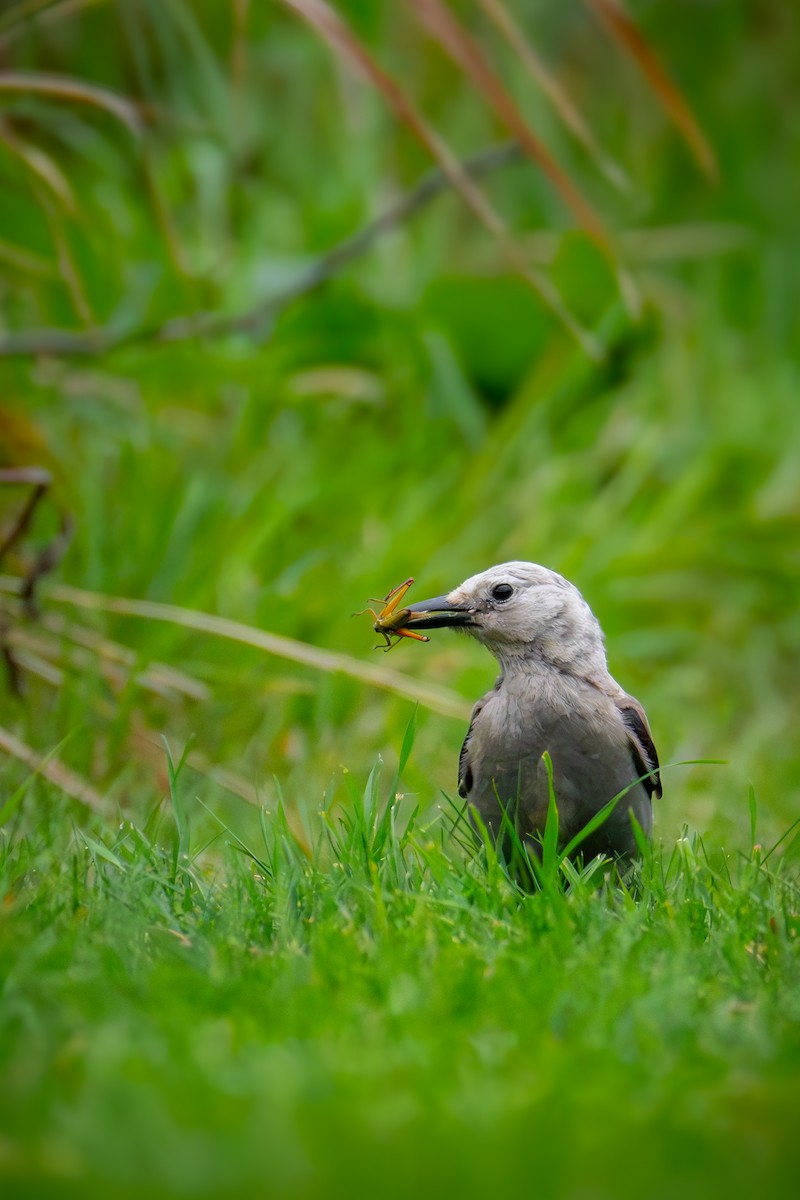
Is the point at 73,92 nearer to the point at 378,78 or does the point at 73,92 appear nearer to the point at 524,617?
the point at 378,78

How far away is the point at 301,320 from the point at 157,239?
0.75 meters

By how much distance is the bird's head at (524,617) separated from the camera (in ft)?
11.1

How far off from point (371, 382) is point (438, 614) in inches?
125

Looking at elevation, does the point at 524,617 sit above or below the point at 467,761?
above

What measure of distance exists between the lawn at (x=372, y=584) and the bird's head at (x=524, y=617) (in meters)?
0.37

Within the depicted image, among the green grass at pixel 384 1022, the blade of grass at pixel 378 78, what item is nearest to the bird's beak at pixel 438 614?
the green grass at pixel 384 1022

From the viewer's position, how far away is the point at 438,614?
3.53 m

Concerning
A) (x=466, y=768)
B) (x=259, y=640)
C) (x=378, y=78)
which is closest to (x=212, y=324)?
(x=259, y=640)

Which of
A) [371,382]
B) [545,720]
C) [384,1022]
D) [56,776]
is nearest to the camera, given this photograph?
[384,1022]

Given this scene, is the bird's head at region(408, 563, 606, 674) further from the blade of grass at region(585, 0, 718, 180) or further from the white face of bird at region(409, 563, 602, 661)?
the blade of grass at region(585, 0, 718, 180)

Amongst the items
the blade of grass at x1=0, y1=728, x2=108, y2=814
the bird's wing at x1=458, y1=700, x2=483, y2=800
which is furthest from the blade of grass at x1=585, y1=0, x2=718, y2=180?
the blade of grass at x1=0, y1=728, x2=108, y2=814

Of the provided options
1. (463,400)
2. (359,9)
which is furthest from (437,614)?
(359,9)

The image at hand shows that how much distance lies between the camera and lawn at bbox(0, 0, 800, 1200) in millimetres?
1889

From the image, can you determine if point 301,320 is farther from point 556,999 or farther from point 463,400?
point 556,999
